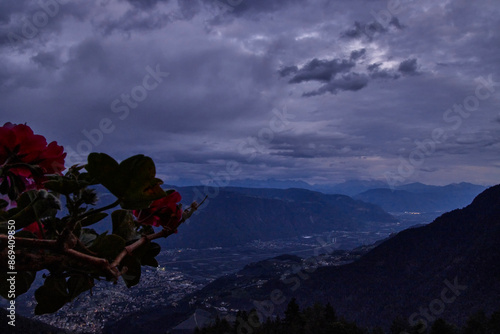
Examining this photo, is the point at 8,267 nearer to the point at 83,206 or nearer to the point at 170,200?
the point at 83,206

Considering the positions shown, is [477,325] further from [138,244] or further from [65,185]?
[65,185]

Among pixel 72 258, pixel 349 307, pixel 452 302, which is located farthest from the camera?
pixel 349 307

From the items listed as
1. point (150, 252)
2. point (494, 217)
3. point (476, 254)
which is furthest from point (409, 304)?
point (150, 252)

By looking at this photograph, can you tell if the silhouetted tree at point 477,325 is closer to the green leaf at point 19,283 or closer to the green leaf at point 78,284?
the green leaf at point 78,284

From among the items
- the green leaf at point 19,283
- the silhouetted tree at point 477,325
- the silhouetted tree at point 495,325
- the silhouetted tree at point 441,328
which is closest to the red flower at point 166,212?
the green leaf at point 19,283

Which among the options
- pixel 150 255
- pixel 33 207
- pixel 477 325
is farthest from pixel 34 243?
pixel 477 325
